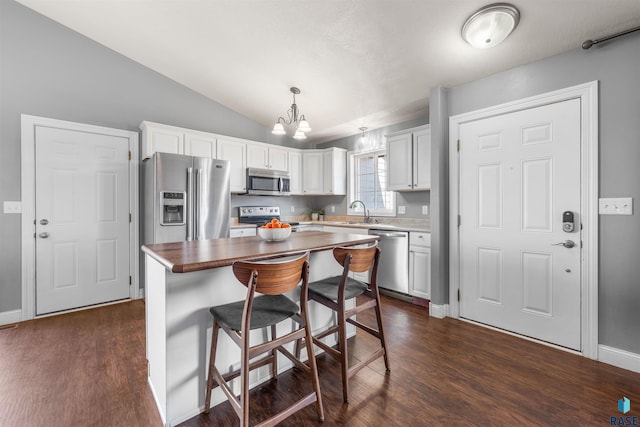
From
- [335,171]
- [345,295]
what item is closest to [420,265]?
[345,295]

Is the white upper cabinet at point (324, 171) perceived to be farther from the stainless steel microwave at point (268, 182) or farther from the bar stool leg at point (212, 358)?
the bar stool leg at point (212, 358)

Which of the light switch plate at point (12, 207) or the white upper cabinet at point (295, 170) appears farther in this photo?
the white upper cabinet at point (295, 170)

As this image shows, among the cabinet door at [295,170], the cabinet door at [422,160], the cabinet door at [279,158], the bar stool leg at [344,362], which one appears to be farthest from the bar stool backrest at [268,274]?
the cabinet door at [295,170]

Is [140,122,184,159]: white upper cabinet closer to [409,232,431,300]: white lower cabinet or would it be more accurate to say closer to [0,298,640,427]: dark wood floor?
[0,298,640,427]: dark wood floor

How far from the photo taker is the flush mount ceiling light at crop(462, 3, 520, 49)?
1912 millimetres

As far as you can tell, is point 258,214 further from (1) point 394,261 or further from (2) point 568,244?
(2) point 568,244

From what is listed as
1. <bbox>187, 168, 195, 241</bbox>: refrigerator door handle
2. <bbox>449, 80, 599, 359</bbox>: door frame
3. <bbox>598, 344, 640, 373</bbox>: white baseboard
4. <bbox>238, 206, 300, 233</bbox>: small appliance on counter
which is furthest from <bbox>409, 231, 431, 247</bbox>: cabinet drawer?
<bbox>187, 168, 195, 241</bbox>: refrigerator door handle

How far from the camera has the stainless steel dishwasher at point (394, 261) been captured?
11.0 ft

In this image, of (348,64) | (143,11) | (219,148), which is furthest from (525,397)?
(143,11)

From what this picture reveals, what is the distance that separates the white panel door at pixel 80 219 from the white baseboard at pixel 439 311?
3.72m

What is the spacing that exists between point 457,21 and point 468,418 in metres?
2.66

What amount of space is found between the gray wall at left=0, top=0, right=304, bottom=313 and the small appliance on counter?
1.52m

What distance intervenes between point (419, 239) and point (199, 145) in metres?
3.10

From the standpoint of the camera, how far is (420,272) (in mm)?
3217
